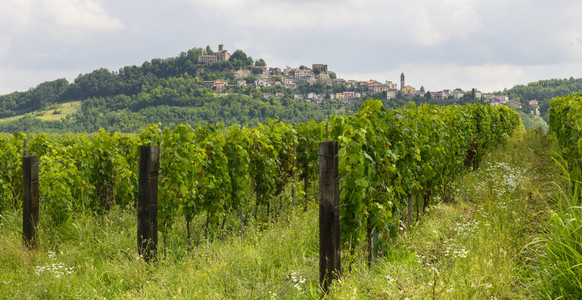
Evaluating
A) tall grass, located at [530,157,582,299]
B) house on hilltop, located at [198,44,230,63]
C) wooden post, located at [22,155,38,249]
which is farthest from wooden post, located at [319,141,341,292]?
house on hilltop, located at [198,44,230,63]

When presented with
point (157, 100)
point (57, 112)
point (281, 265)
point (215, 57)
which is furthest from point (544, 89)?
point (57, 112)

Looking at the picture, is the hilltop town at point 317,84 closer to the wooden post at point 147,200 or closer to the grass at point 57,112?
the grass at point 57,112

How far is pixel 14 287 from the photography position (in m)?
4.54

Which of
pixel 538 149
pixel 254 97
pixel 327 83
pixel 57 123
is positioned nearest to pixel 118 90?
pixel 57 123

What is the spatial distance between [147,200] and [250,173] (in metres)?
2.80

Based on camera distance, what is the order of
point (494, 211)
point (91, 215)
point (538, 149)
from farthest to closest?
point (538, 149)
point (91, 215)
point (494, 211)

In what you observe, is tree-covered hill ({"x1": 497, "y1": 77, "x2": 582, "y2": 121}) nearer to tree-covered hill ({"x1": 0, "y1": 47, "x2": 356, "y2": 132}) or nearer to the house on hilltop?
tree-covered hill ({"x1": 0, "y1": 47, "x2": 356, "y2": 132})

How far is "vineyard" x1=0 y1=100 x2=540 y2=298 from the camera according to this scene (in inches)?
178

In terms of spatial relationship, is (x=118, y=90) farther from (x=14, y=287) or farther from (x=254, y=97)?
(x=14, y=287)

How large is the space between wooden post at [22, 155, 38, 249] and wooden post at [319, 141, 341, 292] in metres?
4.60

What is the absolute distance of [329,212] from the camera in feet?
12.2

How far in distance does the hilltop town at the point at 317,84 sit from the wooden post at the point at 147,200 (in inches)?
4778

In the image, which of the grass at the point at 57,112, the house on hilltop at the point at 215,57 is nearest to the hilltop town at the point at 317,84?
the house on hilltop at the point at 215,57

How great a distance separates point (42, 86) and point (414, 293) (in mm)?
150692
